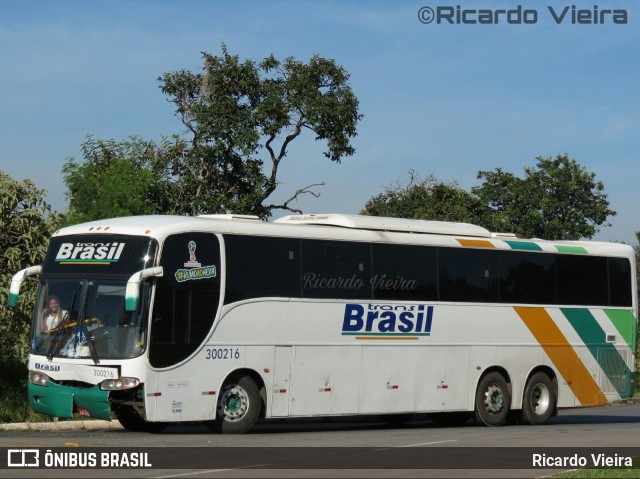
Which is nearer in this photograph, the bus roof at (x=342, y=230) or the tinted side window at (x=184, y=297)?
the tinted side window at (x=184, y=297)

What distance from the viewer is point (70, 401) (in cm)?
1877

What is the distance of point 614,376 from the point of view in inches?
1045

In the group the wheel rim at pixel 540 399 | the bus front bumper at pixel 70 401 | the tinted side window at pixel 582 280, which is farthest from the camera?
the tinted side window at pixel 582 280

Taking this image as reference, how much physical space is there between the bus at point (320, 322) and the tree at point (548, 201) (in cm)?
2283

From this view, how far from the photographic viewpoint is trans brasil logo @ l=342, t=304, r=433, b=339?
21688 millimetres

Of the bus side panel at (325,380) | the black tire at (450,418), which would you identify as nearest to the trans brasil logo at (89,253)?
the bus side panel at (325,380)

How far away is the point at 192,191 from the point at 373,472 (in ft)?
63.7

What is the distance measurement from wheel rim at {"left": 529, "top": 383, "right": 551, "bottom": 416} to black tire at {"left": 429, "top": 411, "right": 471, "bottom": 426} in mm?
1352

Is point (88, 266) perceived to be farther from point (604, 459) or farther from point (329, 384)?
point (604, 459)

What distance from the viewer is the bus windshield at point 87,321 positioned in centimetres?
1853

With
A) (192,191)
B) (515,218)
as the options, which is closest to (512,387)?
(192,191)

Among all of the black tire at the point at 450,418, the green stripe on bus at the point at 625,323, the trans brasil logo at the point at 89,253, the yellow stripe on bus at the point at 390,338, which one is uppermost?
the trans brasil logo at the point at 89,253

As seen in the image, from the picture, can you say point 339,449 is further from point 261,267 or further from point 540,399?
point 540,399

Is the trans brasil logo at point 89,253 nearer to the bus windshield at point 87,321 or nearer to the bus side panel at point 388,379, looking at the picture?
the bus windshield at point 87,321
